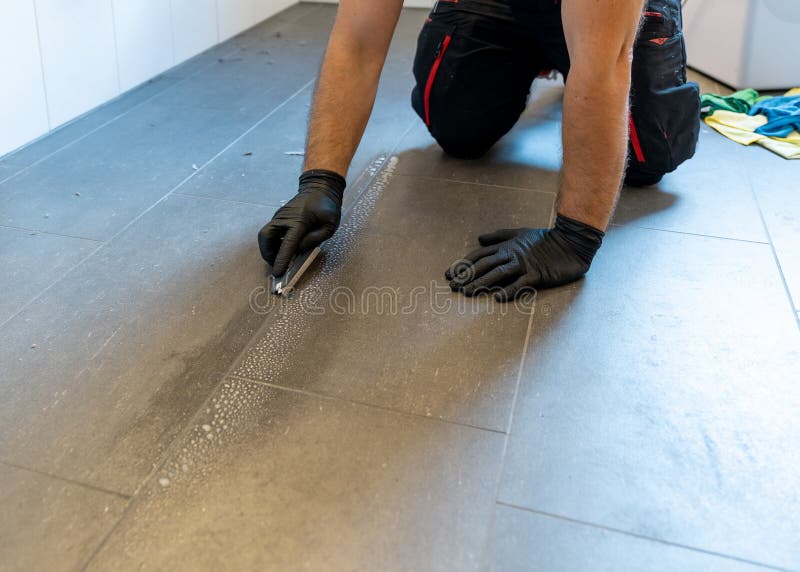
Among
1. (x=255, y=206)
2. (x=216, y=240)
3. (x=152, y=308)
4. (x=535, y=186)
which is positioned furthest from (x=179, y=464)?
(x=535, y=186)

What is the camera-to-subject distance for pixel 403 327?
4.23ft

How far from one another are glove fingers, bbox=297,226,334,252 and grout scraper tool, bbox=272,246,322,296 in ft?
0.05

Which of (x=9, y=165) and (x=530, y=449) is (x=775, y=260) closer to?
(x=530, y=449)

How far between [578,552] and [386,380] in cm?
40

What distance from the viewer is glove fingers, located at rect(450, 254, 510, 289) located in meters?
1.41

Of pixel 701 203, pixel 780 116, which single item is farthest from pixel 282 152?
pixel 780 116

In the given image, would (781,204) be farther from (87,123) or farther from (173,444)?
(87,123)

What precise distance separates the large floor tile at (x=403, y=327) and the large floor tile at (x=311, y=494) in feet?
0.18

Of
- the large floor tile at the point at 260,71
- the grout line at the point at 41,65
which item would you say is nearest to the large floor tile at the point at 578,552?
the large floor tile at the point at 260,71

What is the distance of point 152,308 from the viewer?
1.33m

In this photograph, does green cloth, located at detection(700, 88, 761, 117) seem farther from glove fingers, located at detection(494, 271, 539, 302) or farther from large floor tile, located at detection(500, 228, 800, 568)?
glove fingers, located at detection(494, 271, 539, 302)

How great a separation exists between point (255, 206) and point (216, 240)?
18 cm

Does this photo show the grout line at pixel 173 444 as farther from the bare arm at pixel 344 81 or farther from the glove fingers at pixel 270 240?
the bare arm at pixel 344 81

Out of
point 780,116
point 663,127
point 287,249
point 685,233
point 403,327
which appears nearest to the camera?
point 403,327
